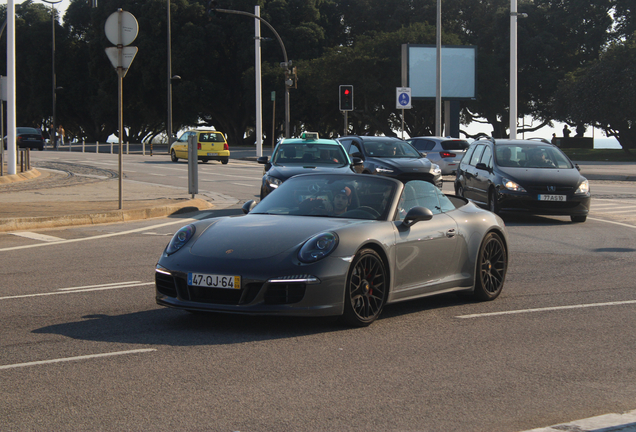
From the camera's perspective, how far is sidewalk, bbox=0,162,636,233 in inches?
569

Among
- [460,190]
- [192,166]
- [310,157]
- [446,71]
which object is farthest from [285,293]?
[446,71]

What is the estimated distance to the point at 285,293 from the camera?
6.23 meters

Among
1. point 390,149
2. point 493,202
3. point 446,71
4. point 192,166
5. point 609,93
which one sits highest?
point 446,71

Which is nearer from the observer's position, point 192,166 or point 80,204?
point 80,204

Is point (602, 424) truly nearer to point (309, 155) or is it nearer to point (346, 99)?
point (309, 155)

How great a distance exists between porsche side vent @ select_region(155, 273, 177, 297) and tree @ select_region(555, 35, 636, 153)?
2050 inches

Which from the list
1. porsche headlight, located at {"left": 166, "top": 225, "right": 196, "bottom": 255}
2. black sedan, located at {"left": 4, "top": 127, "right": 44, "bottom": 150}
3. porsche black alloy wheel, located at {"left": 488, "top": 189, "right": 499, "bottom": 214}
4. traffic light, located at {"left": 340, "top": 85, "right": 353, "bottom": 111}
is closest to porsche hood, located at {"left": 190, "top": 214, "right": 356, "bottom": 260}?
porsche headlight, located at {"left": 166, "top": 225, "right": 196, "bottom": 255}

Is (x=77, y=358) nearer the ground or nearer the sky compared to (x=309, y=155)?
nearer the ground

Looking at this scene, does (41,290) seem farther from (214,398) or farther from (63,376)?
(214,398)

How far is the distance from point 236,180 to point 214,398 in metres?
23.4

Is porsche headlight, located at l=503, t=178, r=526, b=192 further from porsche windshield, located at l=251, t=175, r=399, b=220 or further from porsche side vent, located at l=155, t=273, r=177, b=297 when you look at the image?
porsche side vent, located at l=155, t=273, r=177, b=297

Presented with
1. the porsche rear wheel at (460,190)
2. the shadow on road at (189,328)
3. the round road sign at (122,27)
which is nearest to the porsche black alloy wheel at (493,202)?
the porsche rear wheel at (460,190)

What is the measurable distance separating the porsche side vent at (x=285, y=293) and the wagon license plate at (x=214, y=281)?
0.81ft

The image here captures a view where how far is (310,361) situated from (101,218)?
10.5 meters
